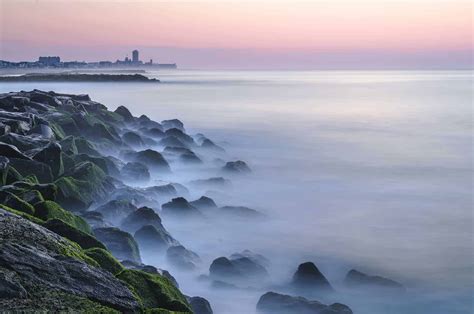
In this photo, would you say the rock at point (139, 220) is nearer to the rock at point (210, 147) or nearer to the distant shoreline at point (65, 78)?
the rock at point (210, 147)

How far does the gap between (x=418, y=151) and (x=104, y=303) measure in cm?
2473

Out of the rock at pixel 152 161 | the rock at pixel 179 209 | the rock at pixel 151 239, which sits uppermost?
the rock at pixel 152 161

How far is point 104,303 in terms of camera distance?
430 centimetres

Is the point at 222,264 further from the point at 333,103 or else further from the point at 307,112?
the point at 333,103

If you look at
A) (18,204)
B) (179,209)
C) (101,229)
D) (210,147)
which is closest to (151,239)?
(101,229)

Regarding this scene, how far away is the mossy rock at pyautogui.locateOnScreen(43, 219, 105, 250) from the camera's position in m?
5.98

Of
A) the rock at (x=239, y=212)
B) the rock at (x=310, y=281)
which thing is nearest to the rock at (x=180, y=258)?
the rock at (x=310, y=281)

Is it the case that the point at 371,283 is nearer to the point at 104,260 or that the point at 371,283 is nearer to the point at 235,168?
the point at 104,260

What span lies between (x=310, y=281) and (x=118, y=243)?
3.35 meters

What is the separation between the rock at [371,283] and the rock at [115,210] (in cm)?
465

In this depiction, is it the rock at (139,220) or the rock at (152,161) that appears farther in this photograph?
the rock at (152,161)

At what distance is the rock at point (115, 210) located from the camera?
36.2 ft

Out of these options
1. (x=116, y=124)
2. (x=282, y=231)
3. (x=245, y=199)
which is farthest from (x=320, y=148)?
(x=282, y=231)

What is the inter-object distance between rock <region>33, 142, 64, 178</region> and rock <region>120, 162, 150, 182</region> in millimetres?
4042
